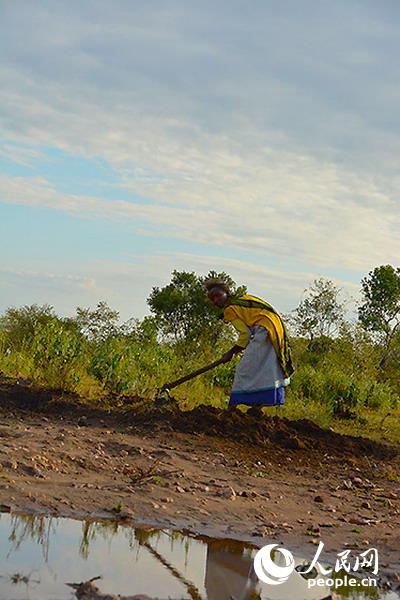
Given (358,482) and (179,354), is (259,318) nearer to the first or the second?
(358,482)

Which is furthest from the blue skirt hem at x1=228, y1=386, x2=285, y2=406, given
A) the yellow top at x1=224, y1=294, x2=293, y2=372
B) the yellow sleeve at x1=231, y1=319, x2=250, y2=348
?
the yellow sleeve at x1=231, y1=319, x2=250, y2=348

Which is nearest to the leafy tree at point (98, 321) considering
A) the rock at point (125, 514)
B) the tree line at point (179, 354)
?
the tree line at point (179, 354)

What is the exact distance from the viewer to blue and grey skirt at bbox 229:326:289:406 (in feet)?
28.1

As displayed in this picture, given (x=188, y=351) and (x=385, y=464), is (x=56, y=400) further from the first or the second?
(x=188, y=351)

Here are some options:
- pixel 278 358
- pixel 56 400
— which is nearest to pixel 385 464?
pixel 278 358

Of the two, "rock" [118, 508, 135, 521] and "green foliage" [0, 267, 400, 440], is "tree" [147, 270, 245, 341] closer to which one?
"green foliage" [0, 267, 400, 440]

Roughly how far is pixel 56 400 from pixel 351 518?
3.88 metres

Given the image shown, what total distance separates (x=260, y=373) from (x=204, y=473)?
2.19 meters

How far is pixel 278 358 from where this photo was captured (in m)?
8.55

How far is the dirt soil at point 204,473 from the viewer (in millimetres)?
5094

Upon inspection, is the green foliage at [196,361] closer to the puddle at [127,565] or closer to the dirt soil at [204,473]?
the dirt soil at [204,473]

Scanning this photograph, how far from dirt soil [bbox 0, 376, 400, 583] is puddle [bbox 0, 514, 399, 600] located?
232 millimetres

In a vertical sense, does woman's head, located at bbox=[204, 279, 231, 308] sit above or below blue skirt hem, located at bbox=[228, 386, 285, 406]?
above

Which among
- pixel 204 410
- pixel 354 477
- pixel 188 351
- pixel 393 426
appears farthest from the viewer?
pixel 188 351
